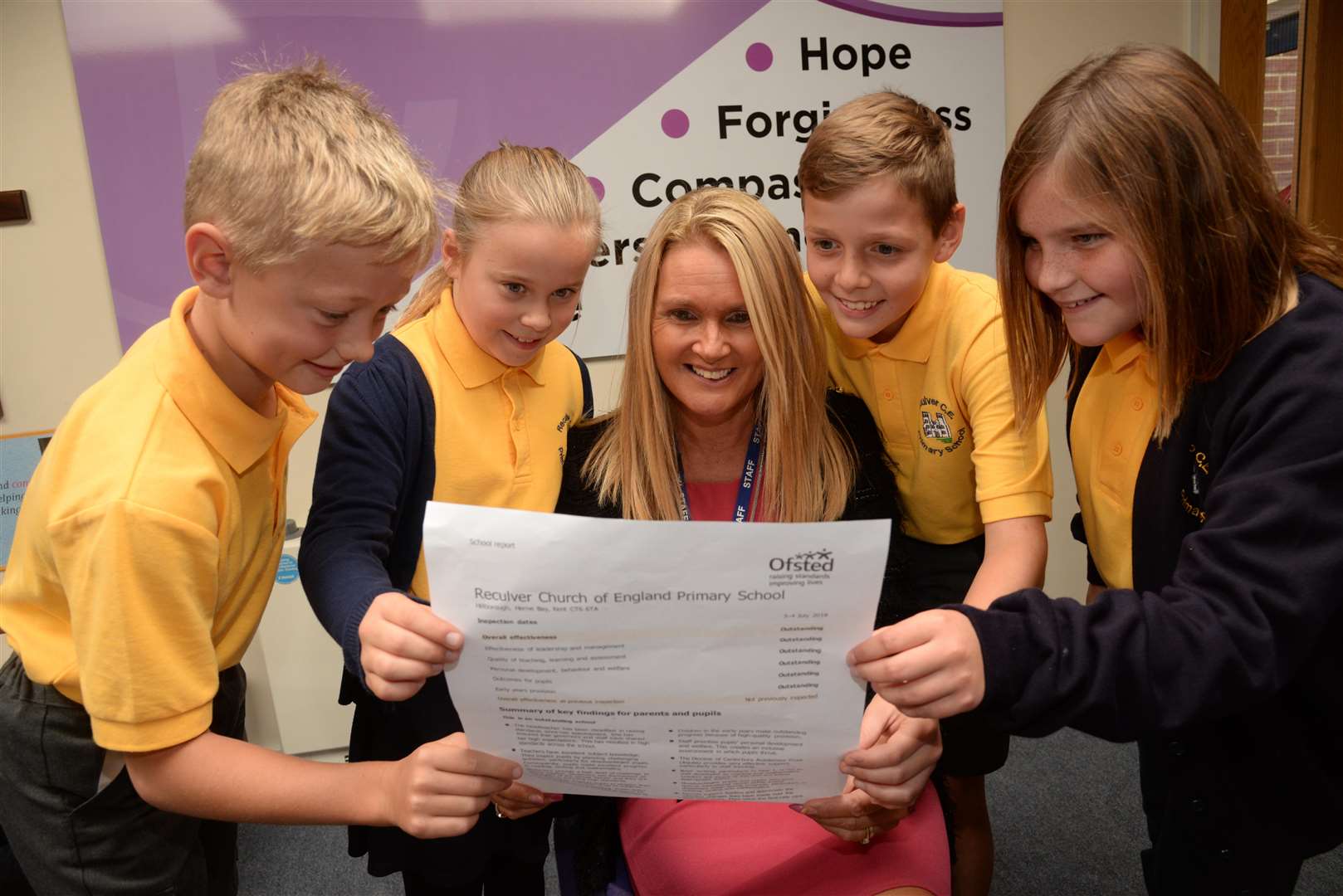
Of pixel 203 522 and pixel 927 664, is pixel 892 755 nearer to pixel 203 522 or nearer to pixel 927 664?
pixel 927 664

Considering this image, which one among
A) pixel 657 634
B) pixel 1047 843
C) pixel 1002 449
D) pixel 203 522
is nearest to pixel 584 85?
pixel 1002 449

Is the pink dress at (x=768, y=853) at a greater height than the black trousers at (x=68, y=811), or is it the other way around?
the black trousers at (x=68, y=811)

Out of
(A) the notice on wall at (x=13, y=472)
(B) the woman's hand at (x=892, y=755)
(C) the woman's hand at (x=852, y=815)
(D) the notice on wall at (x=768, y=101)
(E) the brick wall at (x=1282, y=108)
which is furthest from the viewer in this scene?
(E) the brick wall at (x=1282, y=108)

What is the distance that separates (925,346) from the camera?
158 centimetres

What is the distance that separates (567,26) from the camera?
2.54 m

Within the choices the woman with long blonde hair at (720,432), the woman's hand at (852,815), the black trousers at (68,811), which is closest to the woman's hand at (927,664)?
the woman's hand at (852,815)


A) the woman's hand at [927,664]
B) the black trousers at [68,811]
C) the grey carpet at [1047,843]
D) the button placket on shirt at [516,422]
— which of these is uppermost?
the button placket on shirt at [516,422]

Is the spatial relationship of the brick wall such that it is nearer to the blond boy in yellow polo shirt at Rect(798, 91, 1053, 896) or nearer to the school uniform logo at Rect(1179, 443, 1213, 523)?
the blond boy in yellow polo shirt at Rect(798, 91, 1053, 896)

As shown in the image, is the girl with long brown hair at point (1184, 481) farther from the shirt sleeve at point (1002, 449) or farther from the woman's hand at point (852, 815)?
the woman's hand at point (852, 815)

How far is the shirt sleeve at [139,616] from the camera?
0.88 meters

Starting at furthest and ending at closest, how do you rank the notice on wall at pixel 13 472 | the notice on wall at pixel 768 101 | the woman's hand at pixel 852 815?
the notice on wall at pixel 768 101
the notice on wall at pixel 13 472
the woman's hand at pixel 852 815

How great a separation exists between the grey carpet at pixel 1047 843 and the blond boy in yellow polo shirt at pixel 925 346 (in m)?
1.09

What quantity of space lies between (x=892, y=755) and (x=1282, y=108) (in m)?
3.35

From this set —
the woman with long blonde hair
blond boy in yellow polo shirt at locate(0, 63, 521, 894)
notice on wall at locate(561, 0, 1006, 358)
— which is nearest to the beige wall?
notice on wall at locate(561, 0, 1006, 358)
